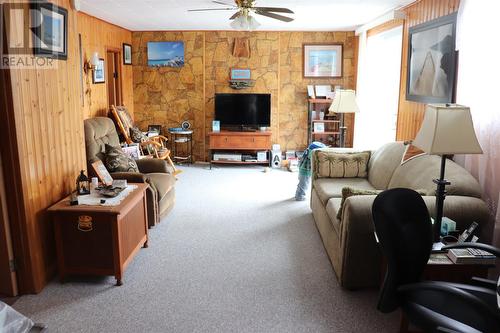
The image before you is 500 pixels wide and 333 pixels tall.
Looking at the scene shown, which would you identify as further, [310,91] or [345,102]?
[310,91]

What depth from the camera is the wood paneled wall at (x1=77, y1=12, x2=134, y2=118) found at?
5.46m

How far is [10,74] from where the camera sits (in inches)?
101

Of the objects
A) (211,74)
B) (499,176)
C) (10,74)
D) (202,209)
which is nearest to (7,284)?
(10,74)

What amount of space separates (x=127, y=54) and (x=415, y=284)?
20.9ft

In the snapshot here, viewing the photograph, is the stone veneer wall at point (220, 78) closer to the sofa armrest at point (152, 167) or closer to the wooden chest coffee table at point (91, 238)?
the sofa armrest at point (152, 167)

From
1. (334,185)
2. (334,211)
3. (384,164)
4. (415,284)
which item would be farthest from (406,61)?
(415,284)

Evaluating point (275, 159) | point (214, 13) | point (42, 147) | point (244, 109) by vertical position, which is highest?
point (214, 13)

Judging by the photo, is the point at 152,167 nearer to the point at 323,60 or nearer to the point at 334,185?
the point at 334,185

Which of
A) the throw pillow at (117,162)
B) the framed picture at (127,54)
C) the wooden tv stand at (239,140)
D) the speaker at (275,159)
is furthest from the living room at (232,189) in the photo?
the wooden tv stand at (239,140)

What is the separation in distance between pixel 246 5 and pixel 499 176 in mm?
2691

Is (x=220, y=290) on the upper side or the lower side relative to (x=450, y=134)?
lower

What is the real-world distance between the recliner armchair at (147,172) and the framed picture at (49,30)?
109cm

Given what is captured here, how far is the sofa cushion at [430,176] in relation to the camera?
9.46 feet

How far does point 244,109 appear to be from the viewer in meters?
7.25
